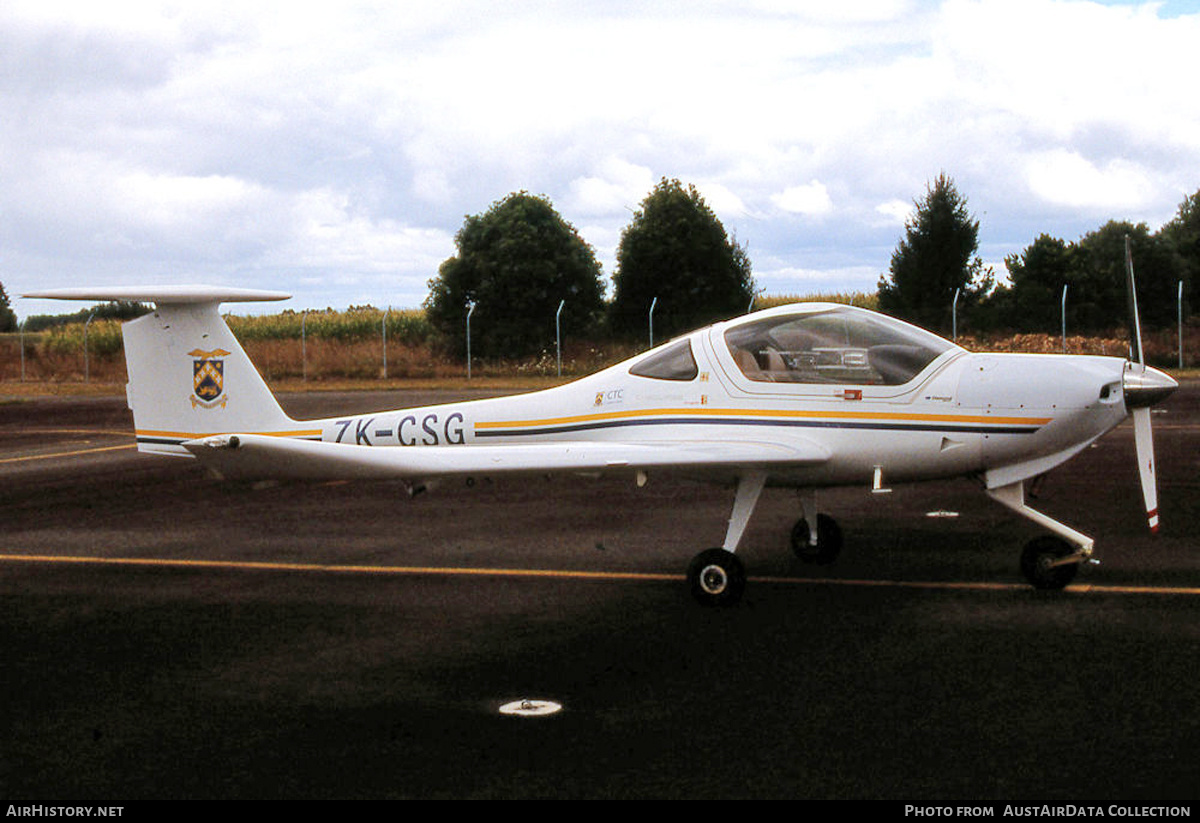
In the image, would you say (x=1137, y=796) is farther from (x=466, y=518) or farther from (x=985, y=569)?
(x=466, y=518)

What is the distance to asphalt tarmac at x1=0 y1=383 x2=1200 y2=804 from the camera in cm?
536

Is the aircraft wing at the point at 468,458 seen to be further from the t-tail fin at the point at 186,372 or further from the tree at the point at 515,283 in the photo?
the tree at the point at 515,283

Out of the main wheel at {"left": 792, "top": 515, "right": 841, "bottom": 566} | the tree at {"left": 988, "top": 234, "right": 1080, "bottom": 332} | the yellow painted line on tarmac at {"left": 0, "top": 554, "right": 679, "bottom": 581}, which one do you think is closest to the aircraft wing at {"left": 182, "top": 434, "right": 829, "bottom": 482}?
the yellow painted line on tarmac at {"left": 0, "top": 554, "right": 679, "bottom": 581}

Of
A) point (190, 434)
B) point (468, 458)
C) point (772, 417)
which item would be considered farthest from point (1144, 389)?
point (190, 434)

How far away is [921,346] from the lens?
9.02 meters

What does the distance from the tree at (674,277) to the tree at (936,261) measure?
264 inches

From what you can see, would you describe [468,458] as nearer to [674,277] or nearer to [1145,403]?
[1145,403]

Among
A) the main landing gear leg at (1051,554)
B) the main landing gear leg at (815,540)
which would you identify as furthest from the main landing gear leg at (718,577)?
the main landing gear leg at (1051,554)

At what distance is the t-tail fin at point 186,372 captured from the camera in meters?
9.64

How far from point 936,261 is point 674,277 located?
35.8 feet

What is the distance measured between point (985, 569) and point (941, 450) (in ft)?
5.09

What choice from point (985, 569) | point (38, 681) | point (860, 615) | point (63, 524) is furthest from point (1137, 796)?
point (63, 524)

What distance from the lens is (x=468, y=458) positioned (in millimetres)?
8672

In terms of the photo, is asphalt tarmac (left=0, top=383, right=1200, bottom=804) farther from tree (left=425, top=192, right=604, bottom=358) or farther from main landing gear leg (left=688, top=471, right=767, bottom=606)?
tree (left=425, top=192, right=604, bottom=358)
